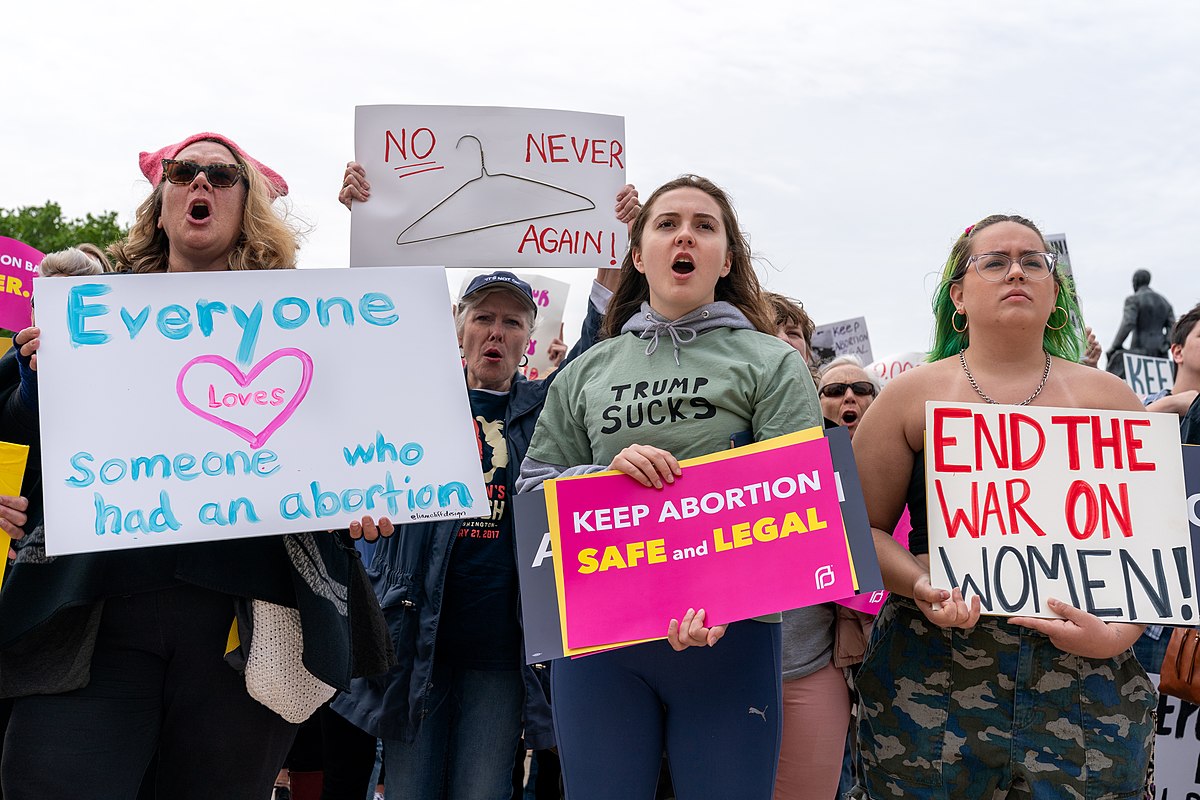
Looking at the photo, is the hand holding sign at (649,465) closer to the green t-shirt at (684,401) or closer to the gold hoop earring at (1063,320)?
the green t-shirt at (684,401)

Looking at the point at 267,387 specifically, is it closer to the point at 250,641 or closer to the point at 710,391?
the point at 250,641

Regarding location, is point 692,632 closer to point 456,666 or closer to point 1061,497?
point 1061,497

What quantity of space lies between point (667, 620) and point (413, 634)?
4.20ft

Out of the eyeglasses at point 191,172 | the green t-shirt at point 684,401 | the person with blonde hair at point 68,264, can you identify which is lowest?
the green t-shirt at point 684,401

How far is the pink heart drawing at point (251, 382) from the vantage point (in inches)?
106

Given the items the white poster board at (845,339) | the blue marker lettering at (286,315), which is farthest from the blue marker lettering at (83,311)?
the white poster board at (845,339)

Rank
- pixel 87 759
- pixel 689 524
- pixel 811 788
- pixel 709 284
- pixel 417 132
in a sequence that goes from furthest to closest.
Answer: pixel 417 132 → pixel 811 788 → pixel 709 284 → pixel 689 524 → pixel 87 759

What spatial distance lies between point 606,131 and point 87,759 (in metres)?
2.74

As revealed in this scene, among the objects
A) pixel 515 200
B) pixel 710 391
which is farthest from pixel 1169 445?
pixel 515 200

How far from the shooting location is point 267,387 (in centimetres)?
277

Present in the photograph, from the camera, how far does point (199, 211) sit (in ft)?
9.35

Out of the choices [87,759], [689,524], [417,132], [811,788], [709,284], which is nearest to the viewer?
[87,759]

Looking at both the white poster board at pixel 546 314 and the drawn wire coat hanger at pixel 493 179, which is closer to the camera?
the drawn wire coat hanger at pixel 493 179

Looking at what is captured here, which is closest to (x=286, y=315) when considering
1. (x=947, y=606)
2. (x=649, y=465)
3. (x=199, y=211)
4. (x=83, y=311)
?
(x=199, y=211)
